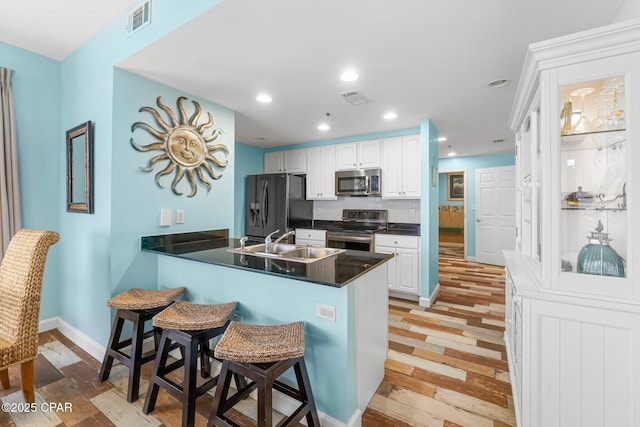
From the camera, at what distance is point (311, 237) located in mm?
4562

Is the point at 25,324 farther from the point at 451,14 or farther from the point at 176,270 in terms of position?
the point at 451,14

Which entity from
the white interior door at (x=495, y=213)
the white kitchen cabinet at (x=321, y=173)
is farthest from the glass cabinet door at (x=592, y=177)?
the white interior door at (x=495, y=213)

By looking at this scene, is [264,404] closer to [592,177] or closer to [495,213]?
[592,177]

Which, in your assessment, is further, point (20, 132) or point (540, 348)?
point (20, 132)

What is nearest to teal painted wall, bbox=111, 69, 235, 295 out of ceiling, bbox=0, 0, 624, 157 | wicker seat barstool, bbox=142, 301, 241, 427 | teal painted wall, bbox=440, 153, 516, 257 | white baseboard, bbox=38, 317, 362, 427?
ceiling, bbox=0, 0, 624, 157

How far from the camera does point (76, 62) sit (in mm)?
2592

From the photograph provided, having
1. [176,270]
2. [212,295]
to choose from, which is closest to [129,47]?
[176,270]

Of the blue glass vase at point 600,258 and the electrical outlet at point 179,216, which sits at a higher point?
the electrical outlet at point 179,216

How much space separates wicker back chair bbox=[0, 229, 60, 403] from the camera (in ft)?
5.29

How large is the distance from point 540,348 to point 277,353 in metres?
1.20

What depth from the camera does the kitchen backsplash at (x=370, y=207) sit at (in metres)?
4.37

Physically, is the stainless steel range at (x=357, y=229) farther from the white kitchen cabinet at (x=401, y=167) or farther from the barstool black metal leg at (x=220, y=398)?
the barstool black metal leg at (x=220, y=398)

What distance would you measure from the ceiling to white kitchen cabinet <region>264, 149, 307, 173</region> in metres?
1.62

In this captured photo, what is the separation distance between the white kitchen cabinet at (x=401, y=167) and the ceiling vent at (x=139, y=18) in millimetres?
3116
